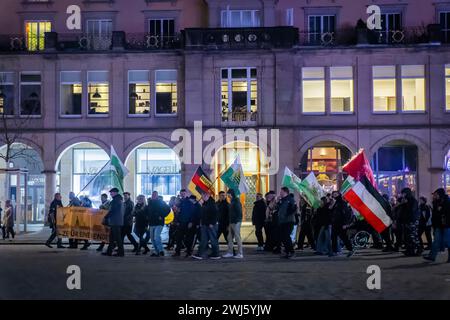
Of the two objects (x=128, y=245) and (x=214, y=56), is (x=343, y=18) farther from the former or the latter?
(x=128, y=245)

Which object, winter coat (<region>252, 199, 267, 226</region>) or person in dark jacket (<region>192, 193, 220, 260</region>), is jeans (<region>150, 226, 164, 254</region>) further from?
winter coat (<region>252, 199, 267, 226</region>)

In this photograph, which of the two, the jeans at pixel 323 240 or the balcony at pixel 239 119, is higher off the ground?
the balcony at pixel 239 119

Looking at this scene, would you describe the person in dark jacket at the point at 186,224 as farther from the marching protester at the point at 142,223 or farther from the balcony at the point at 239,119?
the balcony at the point at 239,119

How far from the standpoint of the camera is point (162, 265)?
19906 mm

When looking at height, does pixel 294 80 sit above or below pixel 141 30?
below

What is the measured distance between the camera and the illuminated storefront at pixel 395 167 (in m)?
41.2

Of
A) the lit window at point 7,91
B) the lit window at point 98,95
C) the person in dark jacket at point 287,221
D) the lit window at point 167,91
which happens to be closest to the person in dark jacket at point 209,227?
the person in dark jacket at point 287,221

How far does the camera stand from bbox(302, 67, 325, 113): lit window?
40.6m

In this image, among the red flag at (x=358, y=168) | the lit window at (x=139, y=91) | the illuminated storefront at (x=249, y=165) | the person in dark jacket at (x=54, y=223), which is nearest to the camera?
the red flag at (x=358, y=168)

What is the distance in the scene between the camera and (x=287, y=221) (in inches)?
869

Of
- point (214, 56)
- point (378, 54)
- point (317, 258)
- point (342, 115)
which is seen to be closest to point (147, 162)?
point (214, 56)

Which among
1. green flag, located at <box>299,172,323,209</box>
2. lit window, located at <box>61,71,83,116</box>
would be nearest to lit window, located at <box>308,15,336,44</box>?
lit window, located at <box>61,71,83,116</box>

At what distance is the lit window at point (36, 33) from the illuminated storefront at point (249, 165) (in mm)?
11688

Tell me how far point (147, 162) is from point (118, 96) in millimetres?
4037
